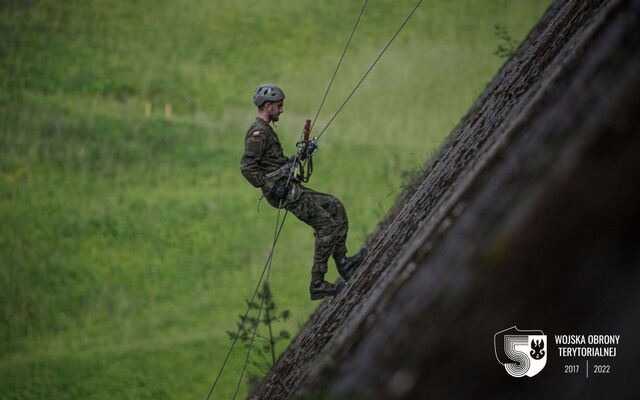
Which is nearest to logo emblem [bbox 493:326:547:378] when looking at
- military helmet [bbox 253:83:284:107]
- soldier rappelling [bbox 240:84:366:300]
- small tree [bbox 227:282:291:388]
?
soldier rappelling [bbox 240:84:366:300]

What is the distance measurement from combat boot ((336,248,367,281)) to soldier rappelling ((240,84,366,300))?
5.8 inches

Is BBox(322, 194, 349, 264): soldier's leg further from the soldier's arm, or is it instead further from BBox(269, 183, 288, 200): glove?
the soldier's arm

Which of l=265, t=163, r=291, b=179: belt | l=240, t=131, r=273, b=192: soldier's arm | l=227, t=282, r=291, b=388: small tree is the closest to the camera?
l=240, t=131, r=273, b=192: soldier's arm

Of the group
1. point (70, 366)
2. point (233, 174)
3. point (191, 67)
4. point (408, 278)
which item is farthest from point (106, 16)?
point (408, 278)

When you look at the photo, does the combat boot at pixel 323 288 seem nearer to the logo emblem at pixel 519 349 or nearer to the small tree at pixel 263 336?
the small tree at pixel 263 336

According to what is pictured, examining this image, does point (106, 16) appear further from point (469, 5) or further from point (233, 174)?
point (469, 5)

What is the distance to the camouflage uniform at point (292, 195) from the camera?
8172 mm

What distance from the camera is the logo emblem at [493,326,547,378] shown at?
160 inches

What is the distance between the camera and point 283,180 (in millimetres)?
8305

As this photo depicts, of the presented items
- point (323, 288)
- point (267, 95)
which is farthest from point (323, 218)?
point (267, 95)

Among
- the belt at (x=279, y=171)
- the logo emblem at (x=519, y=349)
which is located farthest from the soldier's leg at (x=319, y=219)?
the logo emblem at (x=519, y=349)

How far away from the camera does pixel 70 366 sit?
17.4m

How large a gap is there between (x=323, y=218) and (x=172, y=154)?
16173mm

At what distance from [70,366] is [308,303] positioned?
5.35 m
